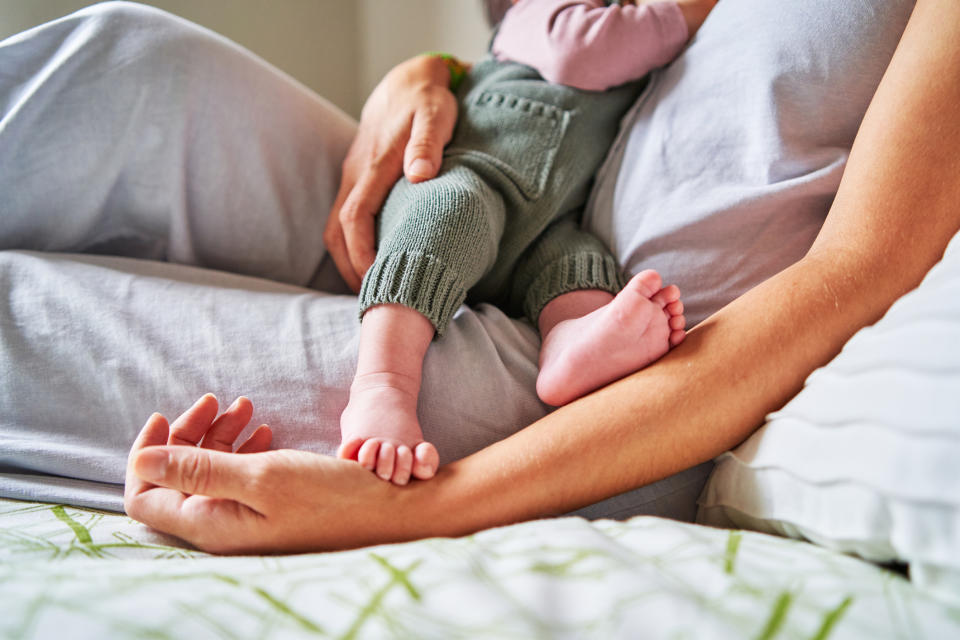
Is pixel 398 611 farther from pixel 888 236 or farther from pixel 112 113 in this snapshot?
pixel 112 113

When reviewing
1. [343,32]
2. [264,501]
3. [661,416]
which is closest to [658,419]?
[661,416]

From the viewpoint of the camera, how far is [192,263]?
86 cm

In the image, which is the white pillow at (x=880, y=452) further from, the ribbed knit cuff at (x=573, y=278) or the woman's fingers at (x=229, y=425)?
the woman's fingers at (x=229, y=425)

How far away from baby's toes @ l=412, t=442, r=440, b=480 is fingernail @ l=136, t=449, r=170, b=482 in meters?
0.20

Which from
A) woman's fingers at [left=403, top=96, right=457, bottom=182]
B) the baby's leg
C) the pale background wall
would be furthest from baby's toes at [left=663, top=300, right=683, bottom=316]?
the pale background wall

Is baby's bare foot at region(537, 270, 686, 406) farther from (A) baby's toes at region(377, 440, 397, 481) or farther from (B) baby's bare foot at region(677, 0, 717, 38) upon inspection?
(B) baby's bare foot at region(677, 0, 717, 38)

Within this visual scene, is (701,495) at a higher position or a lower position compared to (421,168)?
lower

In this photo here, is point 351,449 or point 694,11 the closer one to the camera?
point 351,449

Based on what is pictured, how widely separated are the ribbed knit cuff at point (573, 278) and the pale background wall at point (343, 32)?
1.06m

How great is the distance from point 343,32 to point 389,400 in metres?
1.61

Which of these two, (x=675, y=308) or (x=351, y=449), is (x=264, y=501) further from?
(x=675, y=308)

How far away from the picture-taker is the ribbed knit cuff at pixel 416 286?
0.63 metres

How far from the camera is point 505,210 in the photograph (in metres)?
0.79

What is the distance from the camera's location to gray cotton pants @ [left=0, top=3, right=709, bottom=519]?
611mm
